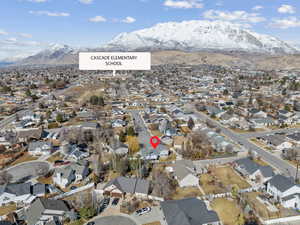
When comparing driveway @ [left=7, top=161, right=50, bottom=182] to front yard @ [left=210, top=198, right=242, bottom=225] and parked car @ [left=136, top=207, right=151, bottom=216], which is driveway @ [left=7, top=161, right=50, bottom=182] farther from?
front yard @ [left=210, top=198, right=242, bottom=225]

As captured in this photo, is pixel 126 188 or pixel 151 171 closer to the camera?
pixel 126 188

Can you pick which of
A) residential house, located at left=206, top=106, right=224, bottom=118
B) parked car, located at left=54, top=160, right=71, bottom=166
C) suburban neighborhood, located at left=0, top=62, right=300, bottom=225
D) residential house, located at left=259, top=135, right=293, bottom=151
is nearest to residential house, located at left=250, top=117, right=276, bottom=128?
suburban neighborhood, located at left=0, top=62, right=300, bottom=225

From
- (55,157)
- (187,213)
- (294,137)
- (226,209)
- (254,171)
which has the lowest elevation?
(55,157)

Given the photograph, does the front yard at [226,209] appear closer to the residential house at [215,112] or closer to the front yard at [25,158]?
the front yard at [25,158]

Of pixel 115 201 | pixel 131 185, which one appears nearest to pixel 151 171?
pixel 131 185

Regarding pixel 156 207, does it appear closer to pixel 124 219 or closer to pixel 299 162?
pixel 124 219

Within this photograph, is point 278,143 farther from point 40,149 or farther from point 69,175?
point 40,149
